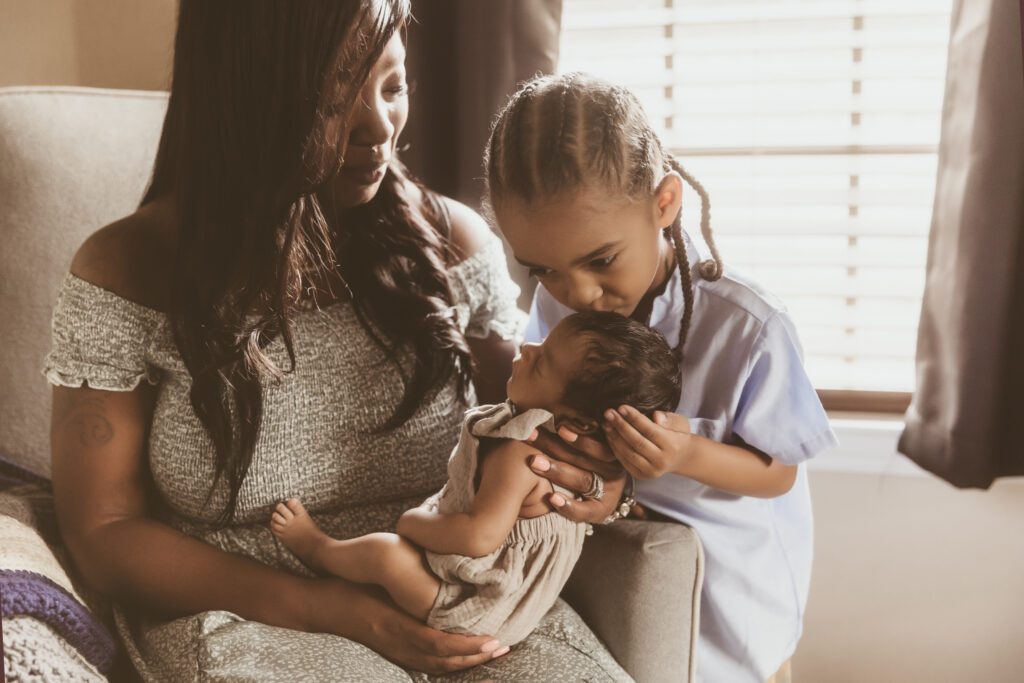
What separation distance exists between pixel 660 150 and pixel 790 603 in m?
0.62

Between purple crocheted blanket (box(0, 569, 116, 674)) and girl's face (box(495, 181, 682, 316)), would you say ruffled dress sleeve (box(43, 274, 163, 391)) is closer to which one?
purple crocheted blanket (box(0, 569, 116, 674))

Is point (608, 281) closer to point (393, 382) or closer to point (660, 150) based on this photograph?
point (660, 150)

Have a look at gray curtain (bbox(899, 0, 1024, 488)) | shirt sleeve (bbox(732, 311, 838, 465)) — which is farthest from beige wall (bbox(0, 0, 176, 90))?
gray curtain (bbox(899, 0, 1024, 488))

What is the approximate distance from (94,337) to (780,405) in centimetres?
80

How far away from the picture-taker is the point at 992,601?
5.24 feet

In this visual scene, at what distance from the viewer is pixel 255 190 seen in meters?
1.06

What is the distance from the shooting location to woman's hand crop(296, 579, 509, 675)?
984mm

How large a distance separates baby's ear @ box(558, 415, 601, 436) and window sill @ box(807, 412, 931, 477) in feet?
2.61

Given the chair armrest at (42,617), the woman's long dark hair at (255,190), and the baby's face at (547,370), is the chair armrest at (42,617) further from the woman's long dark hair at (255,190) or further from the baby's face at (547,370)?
the baby's face at (547,370)

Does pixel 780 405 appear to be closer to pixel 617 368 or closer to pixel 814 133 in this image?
pixel 617 368

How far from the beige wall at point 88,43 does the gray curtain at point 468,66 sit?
17.5 inches

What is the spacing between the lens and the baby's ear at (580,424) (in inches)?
39.0

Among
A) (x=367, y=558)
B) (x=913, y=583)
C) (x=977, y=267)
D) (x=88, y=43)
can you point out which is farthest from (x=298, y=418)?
(x=913, y=583)

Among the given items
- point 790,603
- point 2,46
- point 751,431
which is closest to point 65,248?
point 2,46
